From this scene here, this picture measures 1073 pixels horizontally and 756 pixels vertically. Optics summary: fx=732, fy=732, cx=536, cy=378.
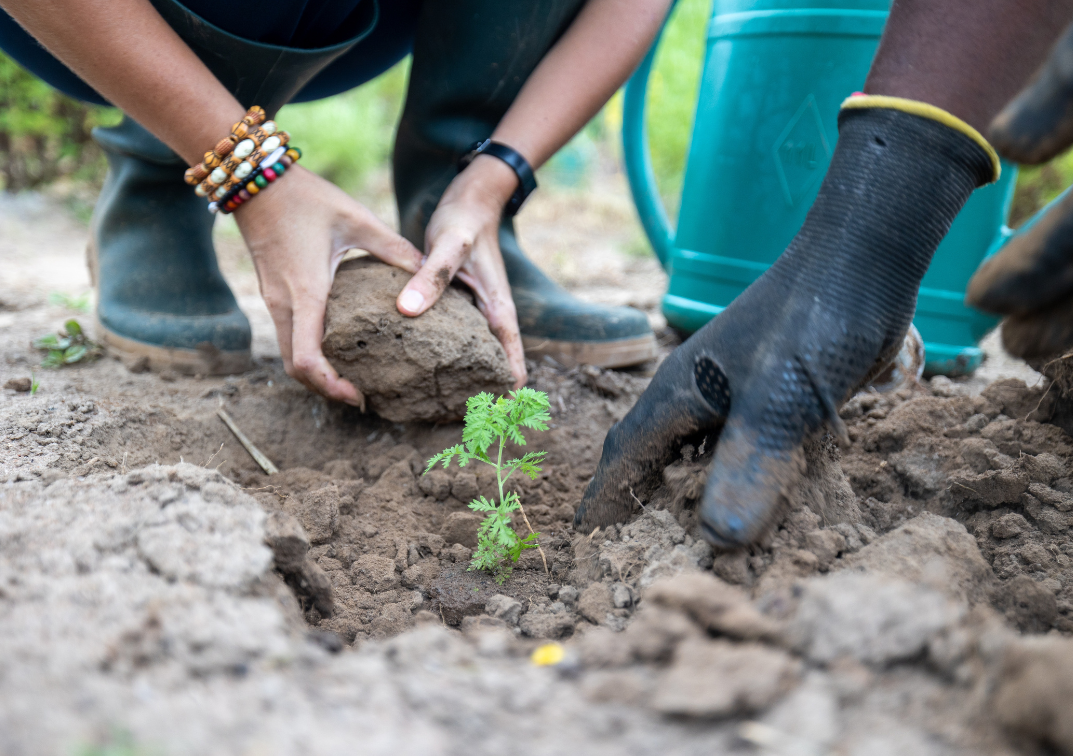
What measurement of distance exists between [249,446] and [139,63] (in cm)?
88

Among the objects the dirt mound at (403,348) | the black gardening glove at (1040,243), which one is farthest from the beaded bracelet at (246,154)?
the black gardening glove at (1040,243)

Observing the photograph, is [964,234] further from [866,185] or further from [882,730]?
[882,730]

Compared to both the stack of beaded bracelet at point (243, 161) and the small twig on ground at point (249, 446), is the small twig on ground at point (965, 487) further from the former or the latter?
the stack of beaded bracelet at point (243, 161)

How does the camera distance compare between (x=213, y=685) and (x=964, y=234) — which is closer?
(x=213, y=685)

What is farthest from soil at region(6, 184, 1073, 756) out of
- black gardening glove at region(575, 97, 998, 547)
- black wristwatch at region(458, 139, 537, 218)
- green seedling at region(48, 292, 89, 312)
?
green seedling at region(48, 292, 89, 312)

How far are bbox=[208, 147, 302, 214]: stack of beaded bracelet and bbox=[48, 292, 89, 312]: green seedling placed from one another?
1646 millimetres

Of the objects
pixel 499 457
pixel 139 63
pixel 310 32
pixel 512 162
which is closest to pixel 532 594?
pixel 499 457

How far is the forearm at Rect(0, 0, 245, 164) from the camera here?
4.79 feet

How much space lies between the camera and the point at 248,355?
2.22 metres

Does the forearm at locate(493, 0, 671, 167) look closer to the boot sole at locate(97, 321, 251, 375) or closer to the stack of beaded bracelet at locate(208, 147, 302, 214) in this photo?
the stack of beaded bracelet at locate(208, 147, 302, 214)

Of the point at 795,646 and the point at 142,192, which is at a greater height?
the point at 795,646

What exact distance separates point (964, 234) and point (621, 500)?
164cm

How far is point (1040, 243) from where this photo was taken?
2.92 ft

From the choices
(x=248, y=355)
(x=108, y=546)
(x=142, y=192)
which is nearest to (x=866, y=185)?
(x=108, y=546)
